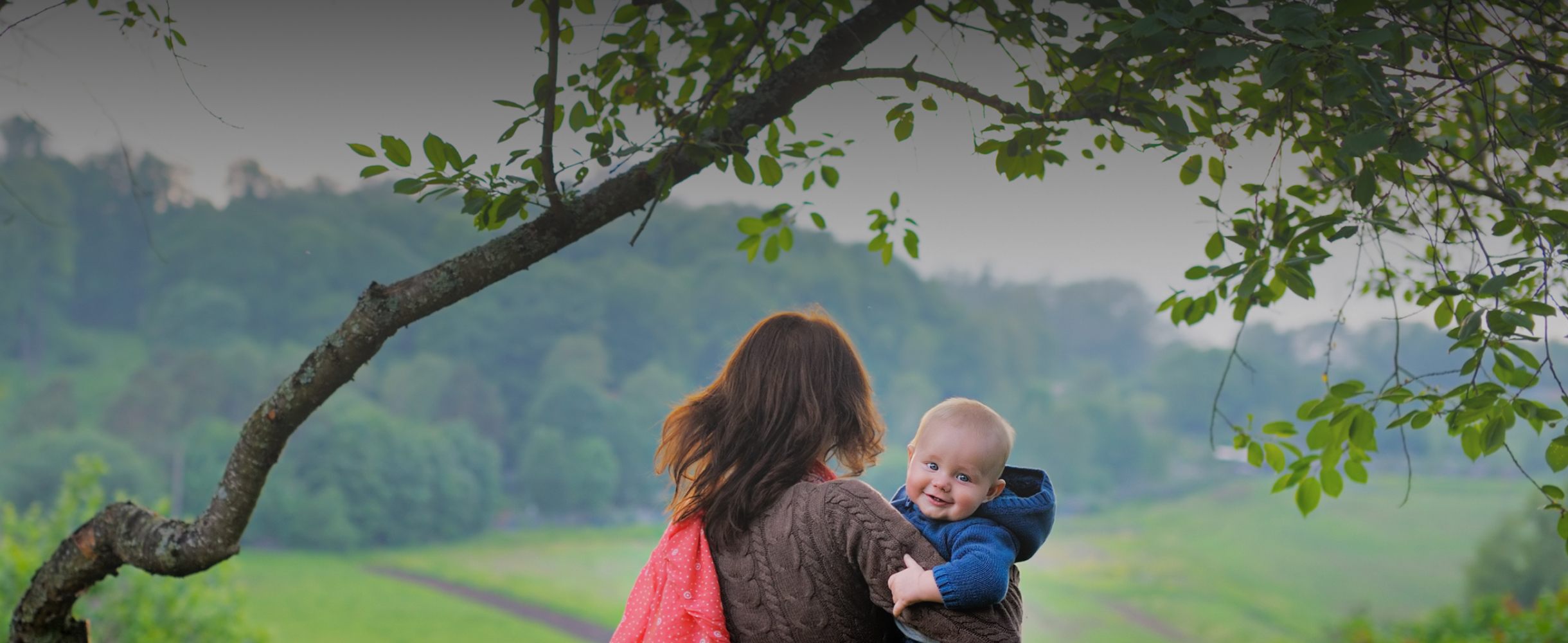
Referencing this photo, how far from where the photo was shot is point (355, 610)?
1995 cm

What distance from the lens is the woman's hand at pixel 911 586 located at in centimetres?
135

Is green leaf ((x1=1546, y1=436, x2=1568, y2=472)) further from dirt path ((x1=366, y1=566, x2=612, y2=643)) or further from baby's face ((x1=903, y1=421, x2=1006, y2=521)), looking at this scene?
dirt path ((x1=366, y1=566, x2=612, y2=643))

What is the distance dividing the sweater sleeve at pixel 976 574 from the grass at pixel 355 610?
66.0ft

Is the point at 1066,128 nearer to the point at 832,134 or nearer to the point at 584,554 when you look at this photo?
the point at 832,134

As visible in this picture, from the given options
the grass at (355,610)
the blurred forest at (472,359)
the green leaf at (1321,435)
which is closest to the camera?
the green leaf at (1321,435)

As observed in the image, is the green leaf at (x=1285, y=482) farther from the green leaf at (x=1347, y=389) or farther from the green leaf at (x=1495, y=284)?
the green leaf at (x=1495, y=284)

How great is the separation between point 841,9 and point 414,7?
592 centimetres

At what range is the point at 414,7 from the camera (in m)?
6.96

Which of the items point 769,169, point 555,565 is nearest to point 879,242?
point 769,169

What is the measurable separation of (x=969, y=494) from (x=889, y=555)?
0.56ft

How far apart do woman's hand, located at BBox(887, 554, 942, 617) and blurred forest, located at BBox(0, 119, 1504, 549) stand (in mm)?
17888

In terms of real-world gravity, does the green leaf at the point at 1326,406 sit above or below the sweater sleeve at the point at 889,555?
above

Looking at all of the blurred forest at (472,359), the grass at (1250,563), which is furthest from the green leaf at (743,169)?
the grass at (1250,563)

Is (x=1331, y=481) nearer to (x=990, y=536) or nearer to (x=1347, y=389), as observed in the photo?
(x=1347, y=389)
